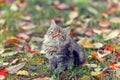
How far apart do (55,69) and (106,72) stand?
59cm

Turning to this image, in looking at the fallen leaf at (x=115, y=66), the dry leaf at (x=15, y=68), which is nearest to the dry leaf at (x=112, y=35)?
the fallen leaf at (x=115, y=66)

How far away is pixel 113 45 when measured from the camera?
209 inches

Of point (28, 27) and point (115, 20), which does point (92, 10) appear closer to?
point (115, 20)

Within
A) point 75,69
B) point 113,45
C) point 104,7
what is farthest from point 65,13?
point 75,69

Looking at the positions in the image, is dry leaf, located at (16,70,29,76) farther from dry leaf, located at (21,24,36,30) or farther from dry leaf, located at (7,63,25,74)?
dry leaf, located at (21,24,36,30)

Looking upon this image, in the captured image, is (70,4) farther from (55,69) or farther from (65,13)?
(55,69)

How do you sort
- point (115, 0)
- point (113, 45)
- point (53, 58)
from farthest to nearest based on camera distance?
point (115, 0) < point (113, 45) < point (53, 58)

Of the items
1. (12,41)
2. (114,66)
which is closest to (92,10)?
(12,41)

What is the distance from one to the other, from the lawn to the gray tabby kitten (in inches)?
4.6

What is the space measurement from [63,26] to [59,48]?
72.8 inches

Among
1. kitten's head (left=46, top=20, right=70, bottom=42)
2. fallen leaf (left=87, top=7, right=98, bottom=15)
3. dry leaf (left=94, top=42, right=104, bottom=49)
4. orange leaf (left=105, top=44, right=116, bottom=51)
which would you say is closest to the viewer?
kitten's head (left=46, top=20, right=70, bottom=42)

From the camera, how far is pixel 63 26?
6180mm

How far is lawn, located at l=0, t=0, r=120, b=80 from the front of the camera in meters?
4.61

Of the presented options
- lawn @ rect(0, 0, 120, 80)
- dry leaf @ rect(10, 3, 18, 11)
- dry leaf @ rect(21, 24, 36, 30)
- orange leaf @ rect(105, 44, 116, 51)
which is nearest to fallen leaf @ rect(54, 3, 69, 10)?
lawn @ rect(0, 0, 120, 80)
